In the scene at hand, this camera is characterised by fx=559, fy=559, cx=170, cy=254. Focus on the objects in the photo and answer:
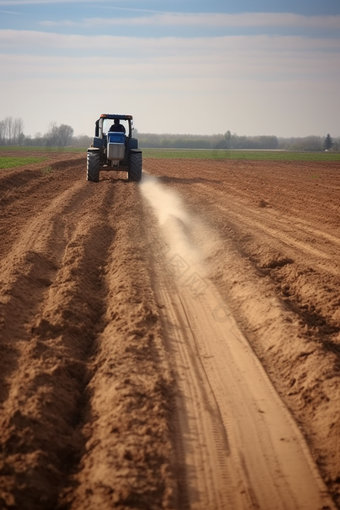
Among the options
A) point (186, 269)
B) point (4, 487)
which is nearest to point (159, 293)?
point (186, 269)

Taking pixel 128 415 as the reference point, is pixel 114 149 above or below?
above

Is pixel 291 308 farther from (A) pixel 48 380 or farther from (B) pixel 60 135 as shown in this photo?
(B) pixel 60 135

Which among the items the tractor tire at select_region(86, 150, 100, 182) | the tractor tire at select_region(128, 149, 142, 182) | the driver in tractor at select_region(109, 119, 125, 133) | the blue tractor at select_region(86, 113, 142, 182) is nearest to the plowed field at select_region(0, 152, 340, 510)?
the blue tractor at select_region(86, 113, 142, 182)

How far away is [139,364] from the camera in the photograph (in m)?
6.04

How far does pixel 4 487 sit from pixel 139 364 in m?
2.25

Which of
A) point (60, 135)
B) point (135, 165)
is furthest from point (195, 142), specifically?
point (135, 165)

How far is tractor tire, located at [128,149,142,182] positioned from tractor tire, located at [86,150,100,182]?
1.49 m

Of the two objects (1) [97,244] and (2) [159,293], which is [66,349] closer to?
(2) [159,293]

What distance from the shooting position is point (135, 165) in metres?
25.0

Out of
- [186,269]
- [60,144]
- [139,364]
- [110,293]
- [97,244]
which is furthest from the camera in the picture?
[60,144]

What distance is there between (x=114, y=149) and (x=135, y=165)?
1.67 meters

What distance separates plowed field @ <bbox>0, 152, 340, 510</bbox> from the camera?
4.23m

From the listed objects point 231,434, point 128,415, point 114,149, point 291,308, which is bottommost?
point 231,434

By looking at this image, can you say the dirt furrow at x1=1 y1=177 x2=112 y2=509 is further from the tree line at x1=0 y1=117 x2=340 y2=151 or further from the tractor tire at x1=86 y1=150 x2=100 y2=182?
the tree line at x1=0 y1=117 x2=340 y2=151
